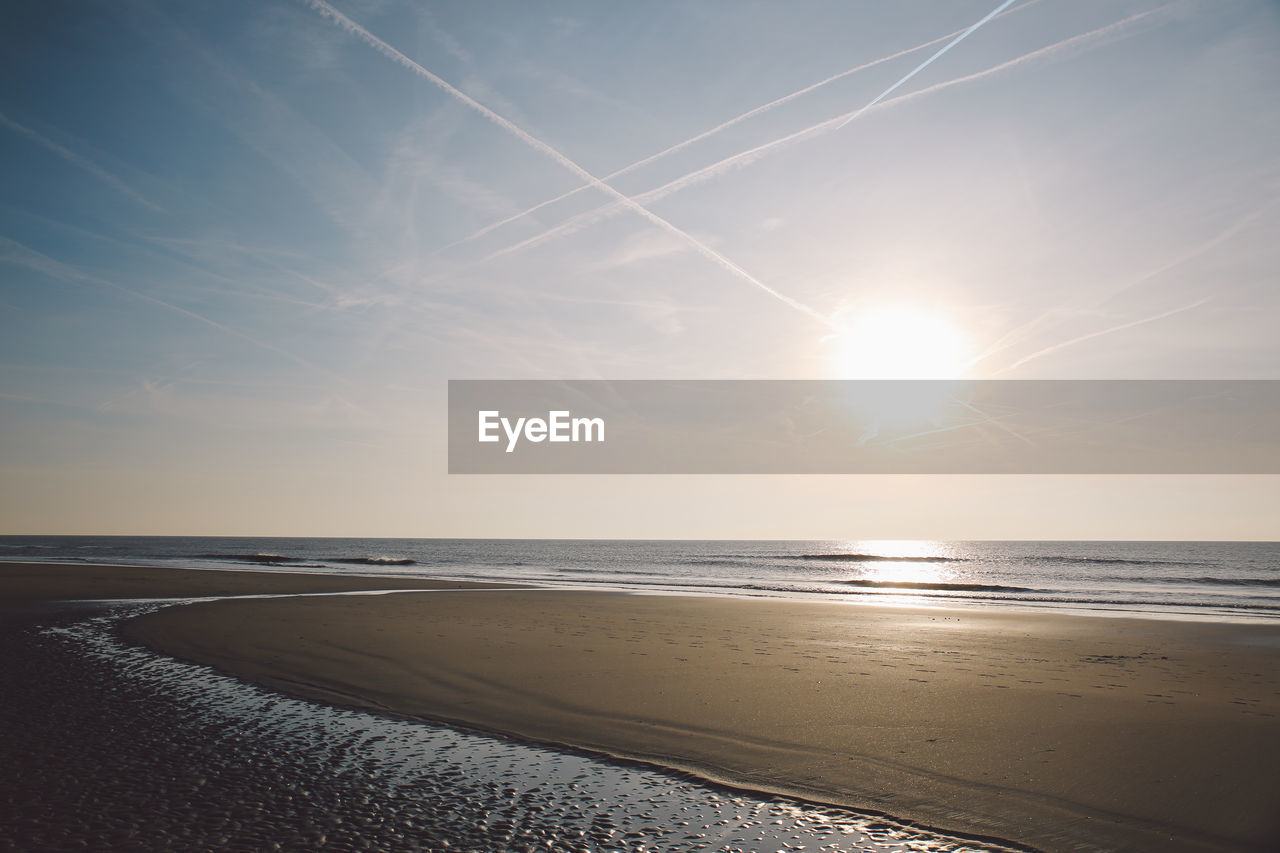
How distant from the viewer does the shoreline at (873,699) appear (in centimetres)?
664

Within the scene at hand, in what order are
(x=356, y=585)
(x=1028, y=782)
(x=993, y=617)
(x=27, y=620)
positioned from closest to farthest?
1. (x=1028, y=782)
2. (x=27, y=620)
3. (x=993, y=617)
4. (x=356, y=585)

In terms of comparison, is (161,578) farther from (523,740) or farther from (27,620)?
(523,740)

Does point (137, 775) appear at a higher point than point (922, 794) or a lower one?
higher

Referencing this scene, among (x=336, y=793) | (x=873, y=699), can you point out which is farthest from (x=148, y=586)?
(x=873, y=699)

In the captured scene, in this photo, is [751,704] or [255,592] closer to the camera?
[751,704]

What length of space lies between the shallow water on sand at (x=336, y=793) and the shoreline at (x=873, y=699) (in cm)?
67

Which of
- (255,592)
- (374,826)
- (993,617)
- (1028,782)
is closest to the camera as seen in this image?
(374,826)

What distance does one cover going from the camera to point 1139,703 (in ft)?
34.8

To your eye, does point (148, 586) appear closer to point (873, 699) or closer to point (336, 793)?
point (336, 793)

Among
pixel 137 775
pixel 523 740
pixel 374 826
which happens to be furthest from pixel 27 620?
pixel 374 826

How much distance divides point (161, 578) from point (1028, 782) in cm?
4360

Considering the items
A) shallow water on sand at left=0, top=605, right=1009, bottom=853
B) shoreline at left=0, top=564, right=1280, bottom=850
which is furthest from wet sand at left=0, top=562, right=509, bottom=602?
shallow water on sand at left=0, top=605, right=1009, bottom=853

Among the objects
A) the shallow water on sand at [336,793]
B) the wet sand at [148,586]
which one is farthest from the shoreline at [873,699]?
the wet sand at [148,586]

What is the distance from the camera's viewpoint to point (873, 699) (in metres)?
10.6
